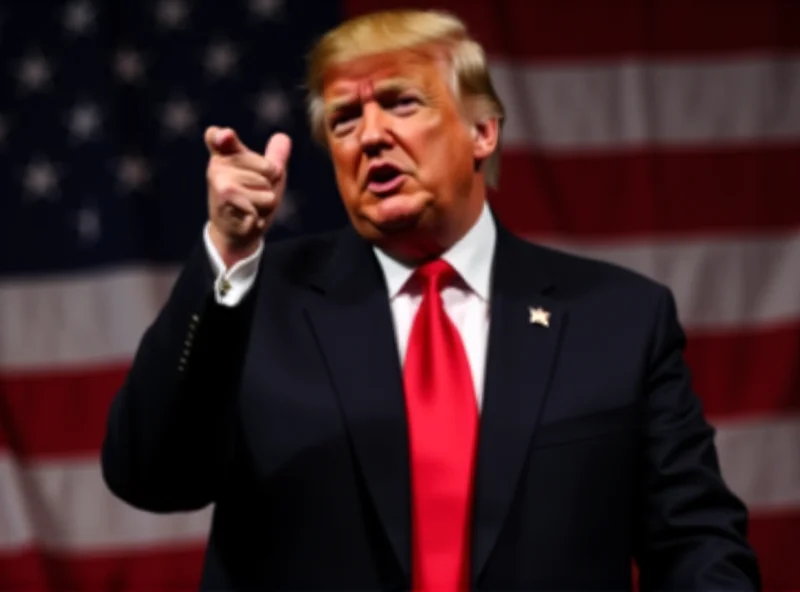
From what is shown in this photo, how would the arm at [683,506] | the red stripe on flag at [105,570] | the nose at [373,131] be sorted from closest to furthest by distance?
the arm at [683,506] < the nose at [373,131] < the red stripe on flag at [105,570]

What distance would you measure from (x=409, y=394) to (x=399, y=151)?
28 centimetres

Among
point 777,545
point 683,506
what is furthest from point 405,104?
point 777,545

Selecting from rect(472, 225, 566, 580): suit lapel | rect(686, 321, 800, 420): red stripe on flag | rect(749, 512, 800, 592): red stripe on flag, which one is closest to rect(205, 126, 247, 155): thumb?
Result: rect(472, 225, 566, 580): suit lapel

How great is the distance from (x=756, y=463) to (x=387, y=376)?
1521mm

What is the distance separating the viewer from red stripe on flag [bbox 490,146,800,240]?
274 cm

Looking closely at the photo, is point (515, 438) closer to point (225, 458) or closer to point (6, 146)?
point (225, 458)

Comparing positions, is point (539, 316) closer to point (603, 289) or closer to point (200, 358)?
point (603, 289)

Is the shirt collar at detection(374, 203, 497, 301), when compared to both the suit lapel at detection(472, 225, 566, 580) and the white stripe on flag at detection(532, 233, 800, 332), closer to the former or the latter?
the suit lapel at detection(472, 225, 566, 580)

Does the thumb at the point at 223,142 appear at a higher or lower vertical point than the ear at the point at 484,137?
higher

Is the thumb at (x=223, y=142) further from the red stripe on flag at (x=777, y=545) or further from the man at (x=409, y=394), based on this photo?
the red stripe on flag at (x=777, y=545)

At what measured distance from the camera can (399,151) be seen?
5.02 ft

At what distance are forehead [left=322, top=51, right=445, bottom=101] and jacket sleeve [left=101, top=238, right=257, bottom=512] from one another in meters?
0.32

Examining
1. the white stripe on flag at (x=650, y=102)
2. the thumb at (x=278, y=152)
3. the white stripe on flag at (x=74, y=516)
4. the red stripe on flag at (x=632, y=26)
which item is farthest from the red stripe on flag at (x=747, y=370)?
the thumb at (x=278, y=152)

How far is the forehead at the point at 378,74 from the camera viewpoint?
1.54 meters
